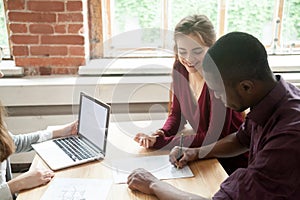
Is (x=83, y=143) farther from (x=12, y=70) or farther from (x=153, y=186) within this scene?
(x=12, y=70)

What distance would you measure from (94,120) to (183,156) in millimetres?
410

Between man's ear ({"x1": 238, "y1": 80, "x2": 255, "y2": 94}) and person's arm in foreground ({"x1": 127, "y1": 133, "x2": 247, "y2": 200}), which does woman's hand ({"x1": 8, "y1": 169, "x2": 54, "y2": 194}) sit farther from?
man's ear ({"x1": 238, "y1": 80, "x2": 255, "y2": 94})

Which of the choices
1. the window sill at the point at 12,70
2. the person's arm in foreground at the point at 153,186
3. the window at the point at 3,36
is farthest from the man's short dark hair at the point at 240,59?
the window at the point at 3,36

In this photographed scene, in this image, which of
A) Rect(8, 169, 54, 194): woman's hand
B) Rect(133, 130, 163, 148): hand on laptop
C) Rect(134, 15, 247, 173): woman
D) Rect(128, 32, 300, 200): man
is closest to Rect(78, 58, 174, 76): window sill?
Rect(134, 15, 247, 173): woman

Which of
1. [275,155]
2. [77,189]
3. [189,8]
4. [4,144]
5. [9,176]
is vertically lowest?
[9,176]

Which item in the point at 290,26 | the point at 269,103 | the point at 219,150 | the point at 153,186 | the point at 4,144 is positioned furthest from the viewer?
the point at 290,26

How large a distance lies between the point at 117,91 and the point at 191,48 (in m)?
0.71

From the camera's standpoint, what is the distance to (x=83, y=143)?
5.18ft

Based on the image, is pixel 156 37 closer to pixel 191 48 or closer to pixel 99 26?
pixel 99 26

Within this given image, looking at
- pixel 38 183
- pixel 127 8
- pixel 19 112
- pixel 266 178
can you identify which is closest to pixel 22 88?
pixel 19 112

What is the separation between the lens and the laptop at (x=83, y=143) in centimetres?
144

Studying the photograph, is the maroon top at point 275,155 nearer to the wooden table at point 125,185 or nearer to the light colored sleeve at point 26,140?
the wooden table at point 125,185

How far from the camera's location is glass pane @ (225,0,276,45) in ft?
8.35

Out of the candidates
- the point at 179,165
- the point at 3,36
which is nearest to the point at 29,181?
the point at 179,165
